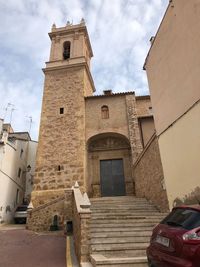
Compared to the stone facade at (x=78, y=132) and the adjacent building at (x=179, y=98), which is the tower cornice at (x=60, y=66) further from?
the adjacent building at (x=179, y=98)

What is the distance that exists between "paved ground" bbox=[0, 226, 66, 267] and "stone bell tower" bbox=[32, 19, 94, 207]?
5.07 m

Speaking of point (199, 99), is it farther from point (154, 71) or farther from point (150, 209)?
point (150, 209)

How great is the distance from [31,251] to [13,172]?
13.1 m

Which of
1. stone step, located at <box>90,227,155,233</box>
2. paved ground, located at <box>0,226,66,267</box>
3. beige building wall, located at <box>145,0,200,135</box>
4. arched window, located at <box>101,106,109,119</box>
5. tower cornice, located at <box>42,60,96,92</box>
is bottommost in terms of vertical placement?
paved ground, located at <box>0,226,66,267</box>

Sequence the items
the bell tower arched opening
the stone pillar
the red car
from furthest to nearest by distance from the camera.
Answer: the bell tower arched opening, the stone pillar, the red car

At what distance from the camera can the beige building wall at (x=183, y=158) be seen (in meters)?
6.36

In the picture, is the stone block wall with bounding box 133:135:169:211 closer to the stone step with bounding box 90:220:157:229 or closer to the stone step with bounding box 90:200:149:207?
the stone step with bounding box 90:200:149:207

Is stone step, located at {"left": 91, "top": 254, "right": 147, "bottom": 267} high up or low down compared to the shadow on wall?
down

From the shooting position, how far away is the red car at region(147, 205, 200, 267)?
9.89ft

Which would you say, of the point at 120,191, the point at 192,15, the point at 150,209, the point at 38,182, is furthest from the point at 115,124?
the point at 192,15

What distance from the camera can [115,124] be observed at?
16531mm

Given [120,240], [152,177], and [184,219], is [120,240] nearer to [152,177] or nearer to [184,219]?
[184,219]

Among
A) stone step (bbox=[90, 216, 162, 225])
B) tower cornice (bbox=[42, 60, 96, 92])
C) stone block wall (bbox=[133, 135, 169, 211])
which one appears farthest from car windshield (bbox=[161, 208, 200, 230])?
tower cornice (bbox=[42, 60, 96, 92])

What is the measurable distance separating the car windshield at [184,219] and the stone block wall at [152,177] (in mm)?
4906
